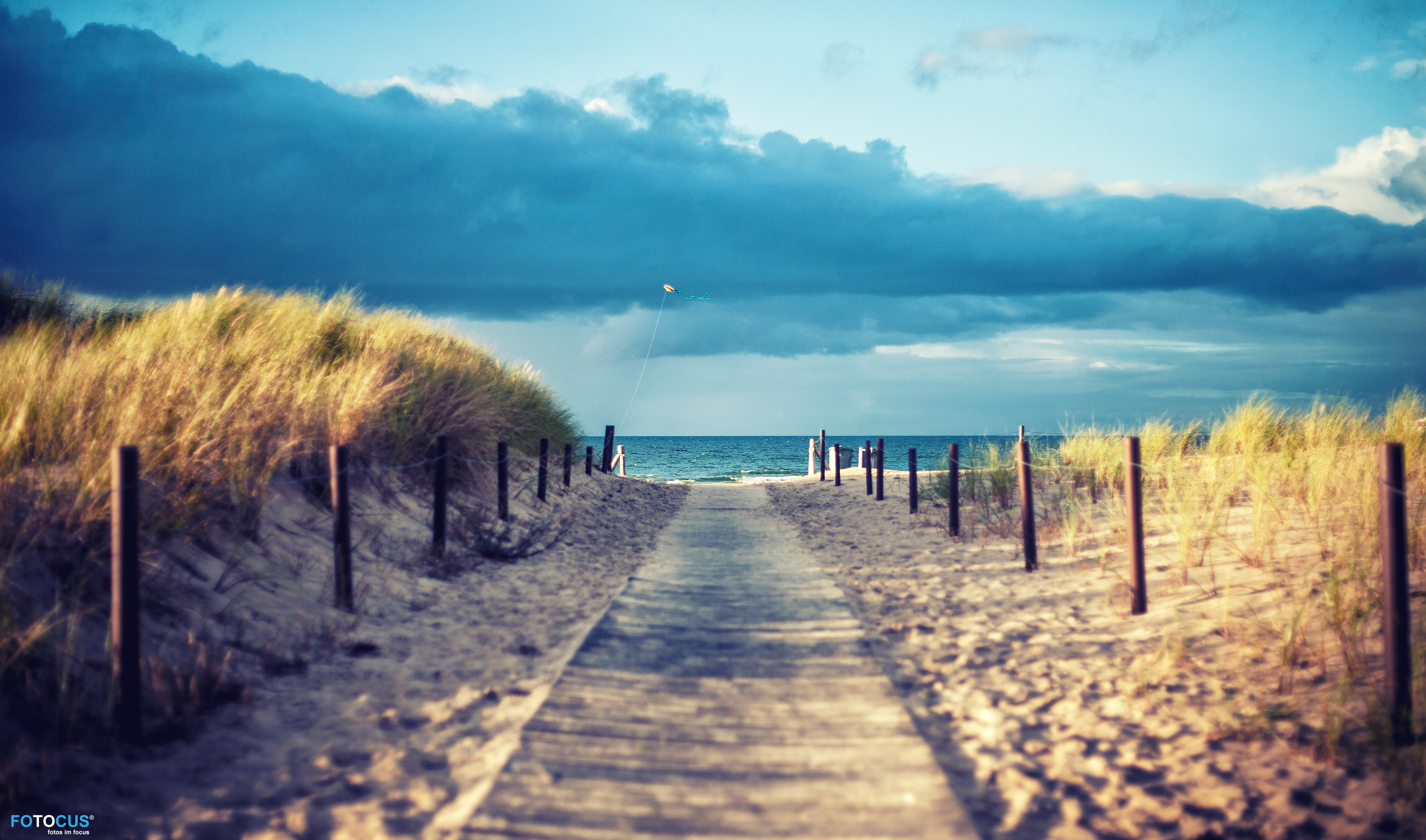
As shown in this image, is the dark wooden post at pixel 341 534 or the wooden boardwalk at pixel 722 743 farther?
the dark wooden post at pixel 341 534

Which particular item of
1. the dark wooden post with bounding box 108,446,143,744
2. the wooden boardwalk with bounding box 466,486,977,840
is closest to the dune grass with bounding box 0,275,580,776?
the dark wooden post with bounding box 108,446,143,744

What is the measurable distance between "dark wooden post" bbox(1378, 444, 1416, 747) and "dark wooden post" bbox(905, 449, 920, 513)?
26.5 ft

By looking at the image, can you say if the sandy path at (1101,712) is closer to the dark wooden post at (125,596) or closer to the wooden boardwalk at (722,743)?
the wooden boardwalk at (722,743)

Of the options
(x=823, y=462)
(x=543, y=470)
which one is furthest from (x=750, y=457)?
(x=543, y=470)

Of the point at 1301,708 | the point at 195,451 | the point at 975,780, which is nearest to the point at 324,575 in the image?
the point at 195,451

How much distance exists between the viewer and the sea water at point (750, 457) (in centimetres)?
2188

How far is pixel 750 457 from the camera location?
62.0 meters

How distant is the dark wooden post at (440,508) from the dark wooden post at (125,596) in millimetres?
3289

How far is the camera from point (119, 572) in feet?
10.7

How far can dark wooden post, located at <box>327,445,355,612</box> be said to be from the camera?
509 cm

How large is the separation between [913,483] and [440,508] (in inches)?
304

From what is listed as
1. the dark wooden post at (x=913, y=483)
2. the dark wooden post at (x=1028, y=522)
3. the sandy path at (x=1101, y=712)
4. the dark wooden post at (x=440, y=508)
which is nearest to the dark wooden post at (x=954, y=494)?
the dark wooden post at (x=1028, y=522)

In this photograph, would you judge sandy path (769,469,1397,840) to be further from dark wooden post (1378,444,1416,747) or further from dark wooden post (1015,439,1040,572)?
dark wooden post (1378,444,1416,747)

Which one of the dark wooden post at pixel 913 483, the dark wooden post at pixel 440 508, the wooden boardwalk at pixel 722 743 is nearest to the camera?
the wooden boardwalk at pixel 722 743
